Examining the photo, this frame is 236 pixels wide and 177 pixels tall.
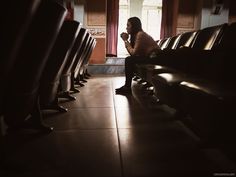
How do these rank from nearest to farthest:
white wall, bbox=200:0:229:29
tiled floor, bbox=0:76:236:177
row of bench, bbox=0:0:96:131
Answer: row of bench, bbox=0:0:96:131 → tiled floor, bbox=0:76:236:177 → white wall, bbox=200:0:229:29

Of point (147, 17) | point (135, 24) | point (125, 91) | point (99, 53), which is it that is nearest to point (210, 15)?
point (147, 17)

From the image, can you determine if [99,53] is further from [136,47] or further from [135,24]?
[136,47]

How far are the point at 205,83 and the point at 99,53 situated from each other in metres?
6.76

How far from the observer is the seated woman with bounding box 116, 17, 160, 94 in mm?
3508

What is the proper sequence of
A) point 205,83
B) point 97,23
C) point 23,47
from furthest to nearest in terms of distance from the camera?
1. point 97,23
2. point 205,83
3. point 23,47

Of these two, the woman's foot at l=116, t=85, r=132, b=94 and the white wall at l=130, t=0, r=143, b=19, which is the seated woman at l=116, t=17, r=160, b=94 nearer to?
the woman's foot at l=116, t=85, r=132, b=94

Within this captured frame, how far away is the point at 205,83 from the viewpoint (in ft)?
5.11

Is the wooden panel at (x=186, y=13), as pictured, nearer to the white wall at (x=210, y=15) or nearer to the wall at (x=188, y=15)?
the wall at (x=188, y=15)

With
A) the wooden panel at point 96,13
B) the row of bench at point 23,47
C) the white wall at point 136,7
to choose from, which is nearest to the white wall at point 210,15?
the white wall at point 136,7

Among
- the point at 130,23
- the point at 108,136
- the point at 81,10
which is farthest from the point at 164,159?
the point at 81,10

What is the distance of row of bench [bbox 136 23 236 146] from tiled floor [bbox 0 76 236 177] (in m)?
0.13

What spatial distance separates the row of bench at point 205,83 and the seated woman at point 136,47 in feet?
1.22

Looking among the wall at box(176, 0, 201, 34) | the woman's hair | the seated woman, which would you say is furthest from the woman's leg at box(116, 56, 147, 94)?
the wall at box(176, 0, 201, 34)

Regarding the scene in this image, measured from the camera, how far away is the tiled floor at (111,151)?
1.16 meters
